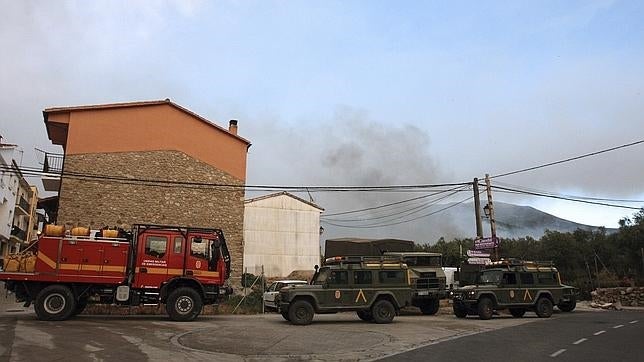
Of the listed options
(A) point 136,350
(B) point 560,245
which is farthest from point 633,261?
(A) point 136,350

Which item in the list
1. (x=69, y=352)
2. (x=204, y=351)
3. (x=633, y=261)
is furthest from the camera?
(x=633, y=261)

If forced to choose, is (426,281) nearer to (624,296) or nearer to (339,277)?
(339,277)

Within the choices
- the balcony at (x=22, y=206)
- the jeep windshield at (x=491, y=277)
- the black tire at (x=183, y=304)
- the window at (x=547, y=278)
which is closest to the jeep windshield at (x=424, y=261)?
the jeep windshield at (x=491, y=277)

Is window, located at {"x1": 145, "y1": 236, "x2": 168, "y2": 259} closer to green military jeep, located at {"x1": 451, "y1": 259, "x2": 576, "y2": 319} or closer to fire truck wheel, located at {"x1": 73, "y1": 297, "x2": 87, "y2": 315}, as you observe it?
fire truck wheel, located at {"x1": 73, "y1": 297, "x2": 87, "y2": 315}

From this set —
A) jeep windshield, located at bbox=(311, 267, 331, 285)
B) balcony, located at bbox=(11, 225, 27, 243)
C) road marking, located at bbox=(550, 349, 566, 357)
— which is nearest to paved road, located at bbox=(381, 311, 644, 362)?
road marking, located at bbox=(550, 349, 566, 357)

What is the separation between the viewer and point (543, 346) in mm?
11688

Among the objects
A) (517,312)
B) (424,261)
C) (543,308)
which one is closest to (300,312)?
(424,261)

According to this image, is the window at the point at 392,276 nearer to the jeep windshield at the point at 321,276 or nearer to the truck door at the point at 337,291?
the truck door at the point at 337,291

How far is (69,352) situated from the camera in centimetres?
979

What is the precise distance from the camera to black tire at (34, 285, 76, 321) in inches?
627

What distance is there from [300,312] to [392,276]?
374 cm

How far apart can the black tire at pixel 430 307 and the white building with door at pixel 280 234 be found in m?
22.5

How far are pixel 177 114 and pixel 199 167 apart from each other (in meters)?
3.30

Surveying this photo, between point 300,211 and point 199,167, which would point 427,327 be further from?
point 300,211
